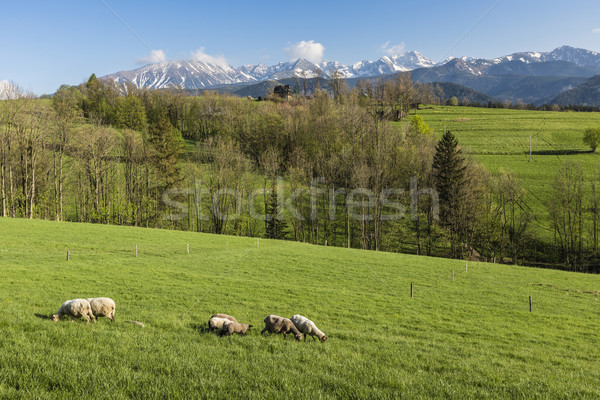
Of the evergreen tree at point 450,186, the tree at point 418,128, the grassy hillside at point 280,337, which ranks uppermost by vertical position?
the tree at point 418,128

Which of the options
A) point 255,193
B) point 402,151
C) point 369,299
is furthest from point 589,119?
point 369,299

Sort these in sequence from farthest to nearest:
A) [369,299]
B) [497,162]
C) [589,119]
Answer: [589,119], [497,162], [369,299]

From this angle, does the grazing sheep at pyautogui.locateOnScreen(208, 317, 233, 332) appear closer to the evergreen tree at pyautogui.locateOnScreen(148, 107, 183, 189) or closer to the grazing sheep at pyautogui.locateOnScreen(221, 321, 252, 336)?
the grazing sheep at pyautogui.locateOnScreen(221, 321, 252, 336)

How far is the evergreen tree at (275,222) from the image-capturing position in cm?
6178

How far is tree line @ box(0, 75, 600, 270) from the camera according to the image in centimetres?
5600

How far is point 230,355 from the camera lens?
888 centimetres

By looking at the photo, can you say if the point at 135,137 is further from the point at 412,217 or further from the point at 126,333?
the point at 126,333

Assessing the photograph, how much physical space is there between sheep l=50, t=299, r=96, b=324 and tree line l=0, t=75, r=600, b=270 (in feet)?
166

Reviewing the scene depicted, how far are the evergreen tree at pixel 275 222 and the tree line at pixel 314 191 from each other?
0.21 meters

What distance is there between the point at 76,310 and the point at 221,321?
4.83m

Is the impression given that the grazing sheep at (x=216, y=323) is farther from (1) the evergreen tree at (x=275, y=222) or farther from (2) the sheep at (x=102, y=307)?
(1) the evergreen tree at (x=275, y=222)

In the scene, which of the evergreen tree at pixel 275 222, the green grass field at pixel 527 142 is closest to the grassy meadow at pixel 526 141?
the green grass field at pixel 527 142

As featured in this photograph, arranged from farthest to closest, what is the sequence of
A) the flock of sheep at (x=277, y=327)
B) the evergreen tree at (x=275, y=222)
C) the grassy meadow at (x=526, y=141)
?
the grassy meadow at (x=526, y=141) → the evergreen tree at (x=275, y=222) → the flock of sheep at (x=277, y=327)

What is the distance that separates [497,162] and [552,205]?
28535 mm
